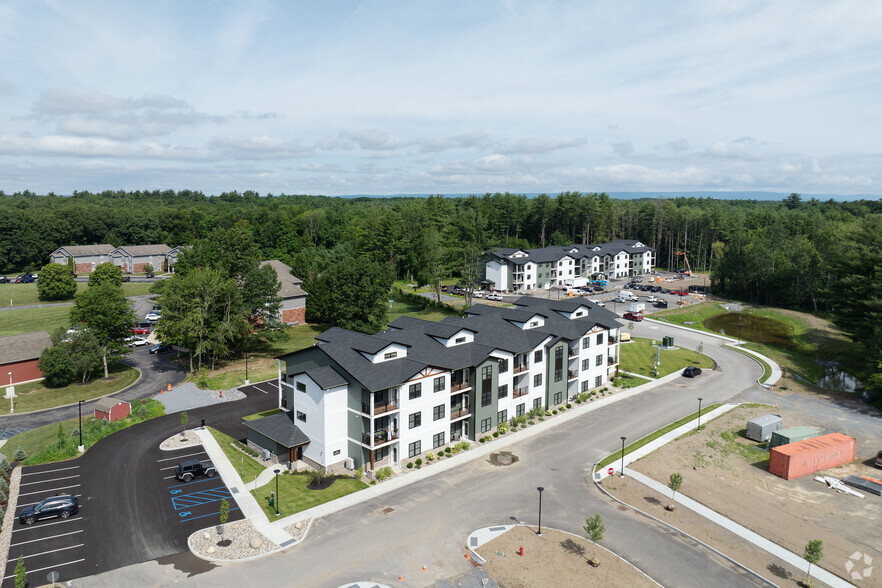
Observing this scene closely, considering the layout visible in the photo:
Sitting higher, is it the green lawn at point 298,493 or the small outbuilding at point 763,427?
the small outbuilding at point 763,427

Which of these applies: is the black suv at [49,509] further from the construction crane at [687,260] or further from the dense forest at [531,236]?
the construction crane at [687,260]

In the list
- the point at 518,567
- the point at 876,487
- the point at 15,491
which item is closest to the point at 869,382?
the point at 876,487

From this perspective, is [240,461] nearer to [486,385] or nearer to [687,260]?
[486,385]

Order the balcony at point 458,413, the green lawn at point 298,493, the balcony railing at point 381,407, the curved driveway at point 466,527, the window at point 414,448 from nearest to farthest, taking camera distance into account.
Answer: the curved driveway at point 466,527 → the green lawn at point 298,493 → the balcony railing at point 381,407 → the window at point 414,448 → the balcony at point 458,413

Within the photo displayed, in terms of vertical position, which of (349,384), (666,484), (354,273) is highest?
(354,273)

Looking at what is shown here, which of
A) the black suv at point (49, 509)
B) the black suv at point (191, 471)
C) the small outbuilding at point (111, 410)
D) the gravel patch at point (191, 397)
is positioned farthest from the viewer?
the gravel patch at point (191, 397)

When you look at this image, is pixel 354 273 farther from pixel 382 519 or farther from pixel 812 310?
pixel 812 310

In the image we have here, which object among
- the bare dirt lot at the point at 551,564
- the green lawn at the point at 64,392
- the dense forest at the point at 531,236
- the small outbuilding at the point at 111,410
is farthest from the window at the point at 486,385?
the green lawn at the point at 64,392
